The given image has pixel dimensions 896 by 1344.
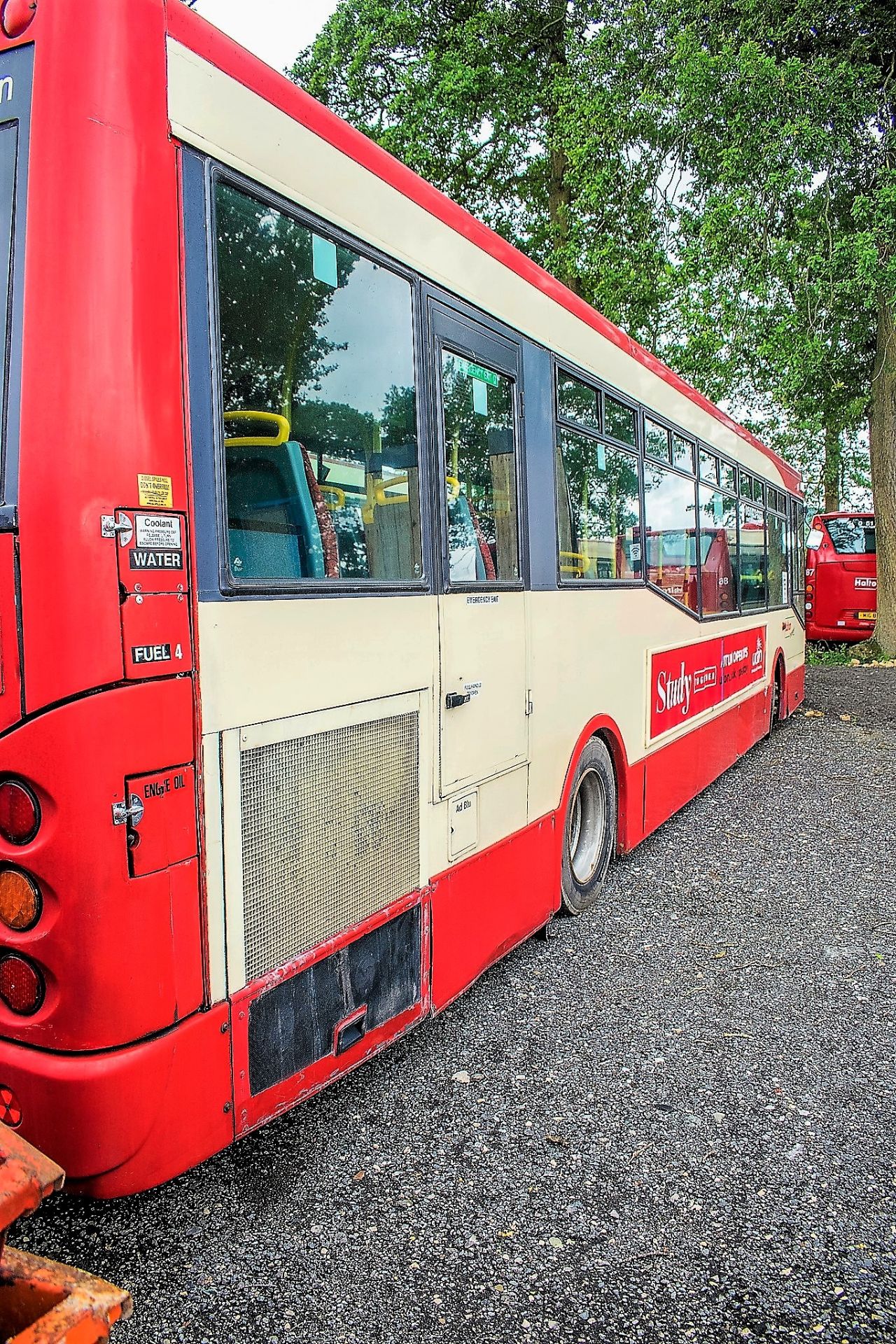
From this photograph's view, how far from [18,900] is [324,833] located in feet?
2.76

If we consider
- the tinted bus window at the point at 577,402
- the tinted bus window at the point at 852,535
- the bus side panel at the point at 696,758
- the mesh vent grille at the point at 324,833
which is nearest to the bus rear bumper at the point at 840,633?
the tinted bus window at the point at 852,535

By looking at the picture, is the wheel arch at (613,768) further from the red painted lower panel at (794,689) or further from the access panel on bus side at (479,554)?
the red painted lower panel at (794,689)

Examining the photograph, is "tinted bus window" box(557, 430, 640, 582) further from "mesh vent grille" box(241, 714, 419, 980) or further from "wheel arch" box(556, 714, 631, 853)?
"mesh vent grille" box(241, 714, 419, 980)

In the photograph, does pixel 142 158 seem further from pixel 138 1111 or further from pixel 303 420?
pixel 138 1111

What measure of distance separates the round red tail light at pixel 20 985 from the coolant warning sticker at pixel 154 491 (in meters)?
1.06

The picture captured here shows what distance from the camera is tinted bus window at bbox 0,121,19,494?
6.88ft

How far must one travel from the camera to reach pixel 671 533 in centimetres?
630

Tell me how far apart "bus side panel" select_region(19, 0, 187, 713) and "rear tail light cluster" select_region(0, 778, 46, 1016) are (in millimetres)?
226

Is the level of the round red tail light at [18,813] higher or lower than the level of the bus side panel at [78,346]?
lower

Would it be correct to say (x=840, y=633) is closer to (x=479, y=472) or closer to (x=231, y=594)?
(x=479, y=472)

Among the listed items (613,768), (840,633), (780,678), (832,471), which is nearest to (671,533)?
(613,768)

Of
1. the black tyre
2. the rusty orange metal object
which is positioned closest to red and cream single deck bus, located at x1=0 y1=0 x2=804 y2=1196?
the rusty orange metal object

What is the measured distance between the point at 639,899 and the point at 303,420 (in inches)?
A: 140

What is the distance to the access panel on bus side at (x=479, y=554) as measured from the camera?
3.41 metres
